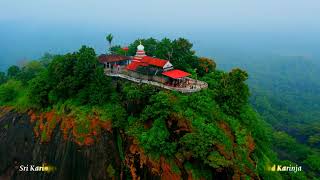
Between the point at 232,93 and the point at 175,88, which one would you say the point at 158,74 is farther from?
the point at 232,93

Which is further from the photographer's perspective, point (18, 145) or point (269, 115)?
point (269, 115)

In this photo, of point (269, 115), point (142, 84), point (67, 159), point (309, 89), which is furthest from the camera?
point (309, 89)

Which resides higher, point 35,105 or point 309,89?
point 309,89

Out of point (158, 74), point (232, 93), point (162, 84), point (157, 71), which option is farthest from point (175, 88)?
point (232, 93)

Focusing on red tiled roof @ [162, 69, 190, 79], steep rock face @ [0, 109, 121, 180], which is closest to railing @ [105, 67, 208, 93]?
red tiled roof @ [162, 69, 190, 79]

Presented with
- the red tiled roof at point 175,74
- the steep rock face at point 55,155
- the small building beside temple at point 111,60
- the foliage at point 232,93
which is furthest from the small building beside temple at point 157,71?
the steep rock face at point 55,155

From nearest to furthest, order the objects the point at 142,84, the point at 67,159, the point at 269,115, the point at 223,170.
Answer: the point at 223,170
the point at 67,159
the point at 142,84
the point at 269,115

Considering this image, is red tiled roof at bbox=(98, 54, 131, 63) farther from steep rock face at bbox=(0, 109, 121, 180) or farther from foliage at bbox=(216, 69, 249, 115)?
foliage at bbox=(216, 69, 249, 115)

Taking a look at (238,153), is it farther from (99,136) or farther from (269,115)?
(269,115)

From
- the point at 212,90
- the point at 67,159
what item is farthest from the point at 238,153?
the point at 67,159
